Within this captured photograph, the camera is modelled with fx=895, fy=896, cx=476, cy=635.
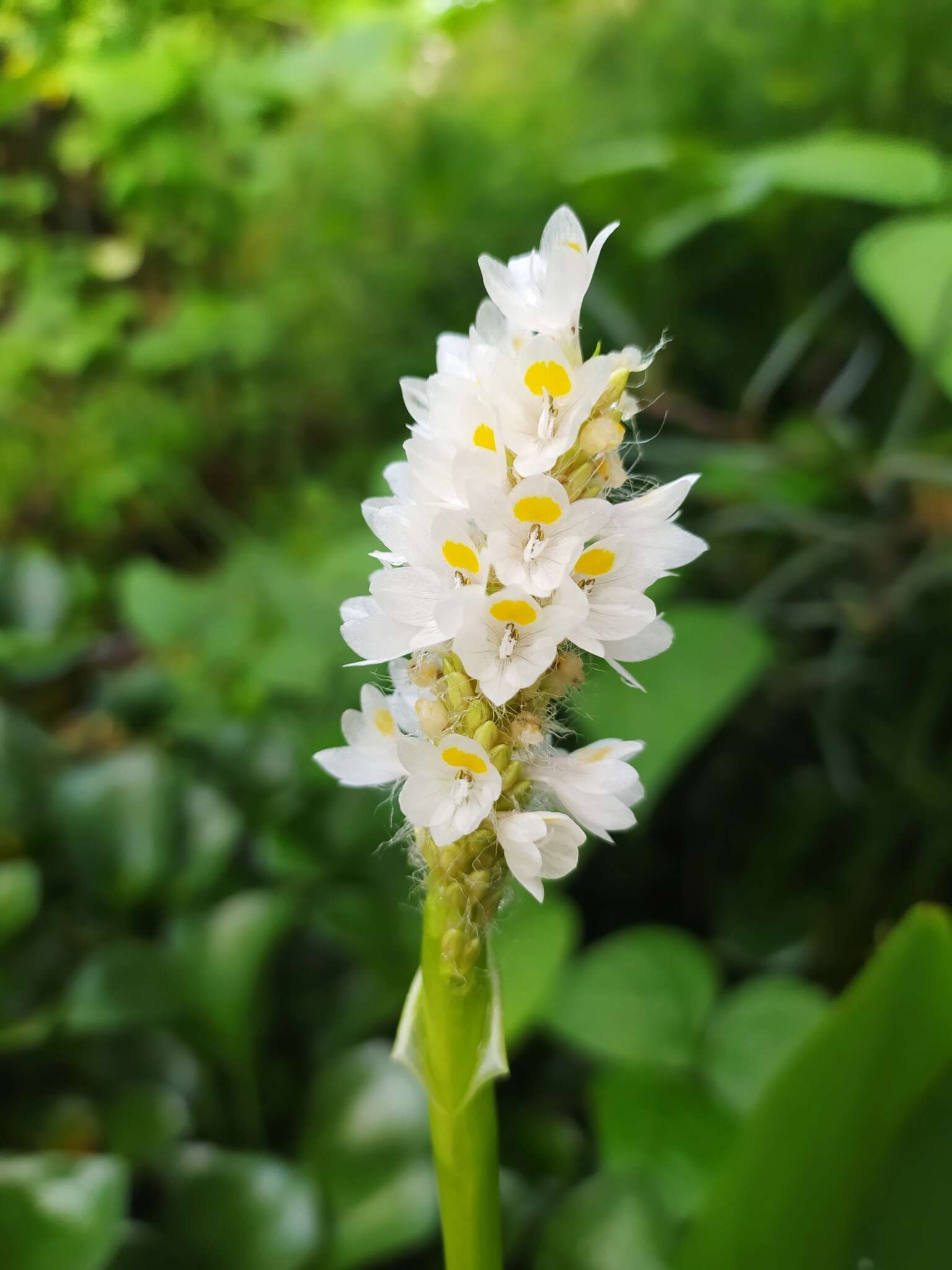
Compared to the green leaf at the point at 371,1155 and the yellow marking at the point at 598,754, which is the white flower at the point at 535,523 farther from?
the green leaf at the point at 371,1155

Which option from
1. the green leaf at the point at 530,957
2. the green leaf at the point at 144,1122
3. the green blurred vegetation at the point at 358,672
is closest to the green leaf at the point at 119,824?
the green blurred vegetation at the point at 358,672

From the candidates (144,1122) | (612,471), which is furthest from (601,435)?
(144,1122)

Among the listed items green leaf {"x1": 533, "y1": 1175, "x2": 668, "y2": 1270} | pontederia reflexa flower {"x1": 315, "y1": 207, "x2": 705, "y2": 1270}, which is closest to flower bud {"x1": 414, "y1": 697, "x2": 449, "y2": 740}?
pontederia reflexa flower {"x1": 315, "y1": 207, "x2": 705, "y2": 1270}

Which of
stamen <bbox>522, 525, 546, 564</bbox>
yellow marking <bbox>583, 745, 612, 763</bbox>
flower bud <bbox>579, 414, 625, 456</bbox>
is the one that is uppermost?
flower bud <bbox>579, 414, 625, 456</bbox>

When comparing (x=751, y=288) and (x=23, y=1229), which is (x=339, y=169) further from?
(x=23, y=1229)

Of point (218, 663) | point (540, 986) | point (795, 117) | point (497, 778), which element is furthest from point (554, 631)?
point (795, 117)

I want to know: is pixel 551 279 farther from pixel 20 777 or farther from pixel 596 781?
pixel 20 777

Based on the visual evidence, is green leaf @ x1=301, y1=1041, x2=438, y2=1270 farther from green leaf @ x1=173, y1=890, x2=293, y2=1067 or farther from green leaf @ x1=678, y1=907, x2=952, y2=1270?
green leaf @ x1=678, y1=907, x2=952, y2=1270
